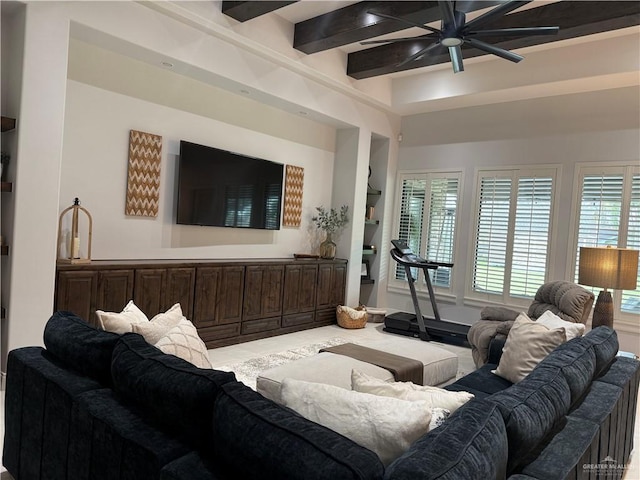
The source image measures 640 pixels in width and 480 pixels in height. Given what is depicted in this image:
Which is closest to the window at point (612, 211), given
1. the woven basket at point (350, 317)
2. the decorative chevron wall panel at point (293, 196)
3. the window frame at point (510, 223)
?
the window frame at point (510, 223)

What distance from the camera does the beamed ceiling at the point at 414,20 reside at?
13.4 ft

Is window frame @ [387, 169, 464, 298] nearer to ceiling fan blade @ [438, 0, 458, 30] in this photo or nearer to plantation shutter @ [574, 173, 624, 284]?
plantation shutter @ [574, 173, 624, 284]

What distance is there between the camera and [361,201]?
21.8ft

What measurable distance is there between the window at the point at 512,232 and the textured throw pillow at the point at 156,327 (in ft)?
16.1

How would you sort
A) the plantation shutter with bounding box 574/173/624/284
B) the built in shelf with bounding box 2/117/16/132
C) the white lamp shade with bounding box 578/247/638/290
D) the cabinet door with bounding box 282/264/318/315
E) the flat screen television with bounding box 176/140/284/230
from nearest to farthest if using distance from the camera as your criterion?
1. the built in shelf with bounding box 2/117/16/132
2. the white lamp shade with bounding box 578/247/638/290
3. the flat screen television with bounding box 176/140/284/230
4. the plantation shutter with bounding box 574/173/624/284
5. the cabinet door with bounding box 282/264/318/315

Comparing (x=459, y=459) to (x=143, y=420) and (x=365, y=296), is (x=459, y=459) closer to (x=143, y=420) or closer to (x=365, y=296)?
(x=143, y=420)

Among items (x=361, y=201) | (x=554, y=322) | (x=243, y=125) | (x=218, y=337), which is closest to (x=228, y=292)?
(x=218, y=337)

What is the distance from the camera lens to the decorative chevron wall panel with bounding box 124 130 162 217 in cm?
452

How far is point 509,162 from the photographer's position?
6.16 meters

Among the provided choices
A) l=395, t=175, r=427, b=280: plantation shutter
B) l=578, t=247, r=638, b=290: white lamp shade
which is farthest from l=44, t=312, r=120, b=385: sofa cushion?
l=395, t=175, r=427, b=280: plantation shutter

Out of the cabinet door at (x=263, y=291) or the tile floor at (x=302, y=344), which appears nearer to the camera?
the tile floor at (x=302, y=344)

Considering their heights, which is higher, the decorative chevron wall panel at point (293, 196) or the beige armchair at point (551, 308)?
the decorative chevron wall panel at point (293, 196)

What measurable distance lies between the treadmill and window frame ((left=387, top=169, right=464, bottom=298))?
0.42 m

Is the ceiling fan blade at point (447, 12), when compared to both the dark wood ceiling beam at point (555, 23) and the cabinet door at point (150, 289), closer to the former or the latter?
the dark wood ceiling beam at point (555, 23)
